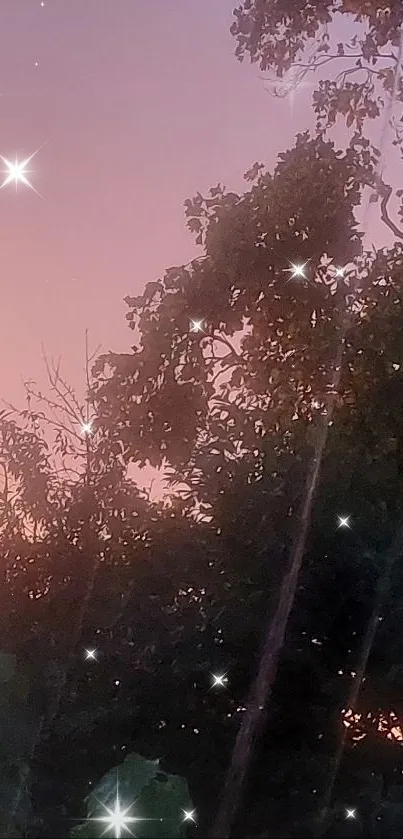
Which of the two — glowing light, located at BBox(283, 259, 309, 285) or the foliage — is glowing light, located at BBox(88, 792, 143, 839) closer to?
the foliage

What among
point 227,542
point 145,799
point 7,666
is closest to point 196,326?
point 227,542

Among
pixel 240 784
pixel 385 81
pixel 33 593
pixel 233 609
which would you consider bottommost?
pixel 240 784

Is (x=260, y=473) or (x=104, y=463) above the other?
(x=104, y=463)

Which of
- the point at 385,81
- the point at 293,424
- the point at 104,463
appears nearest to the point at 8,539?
the point at 104,463

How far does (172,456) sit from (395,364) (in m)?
1.77

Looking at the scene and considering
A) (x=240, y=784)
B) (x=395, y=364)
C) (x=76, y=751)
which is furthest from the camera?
(x=395, y=364)

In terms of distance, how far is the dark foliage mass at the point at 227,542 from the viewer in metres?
6.21

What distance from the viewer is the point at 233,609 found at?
Answer: 637 centimetres

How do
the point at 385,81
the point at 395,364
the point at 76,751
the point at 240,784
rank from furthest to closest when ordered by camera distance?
the point at 385,81
the point at 395,364
the point at 76,751
the point at 240,784

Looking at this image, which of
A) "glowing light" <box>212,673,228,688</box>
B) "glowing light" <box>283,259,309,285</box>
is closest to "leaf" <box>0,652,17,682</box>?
"glowing light" <box>212,673,228,688</box>

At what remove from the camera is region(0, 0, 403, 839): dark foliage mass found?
6.21 m

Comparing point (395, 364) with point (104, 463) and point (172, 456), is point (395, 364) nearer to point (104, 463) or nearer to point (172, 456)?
point (172, 456)

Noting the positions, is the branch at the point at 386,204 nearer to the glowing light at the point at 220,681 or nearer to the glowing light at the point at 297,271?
the glowing light at the point at 297,271

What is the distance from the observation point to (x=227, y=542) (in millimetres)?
6488
